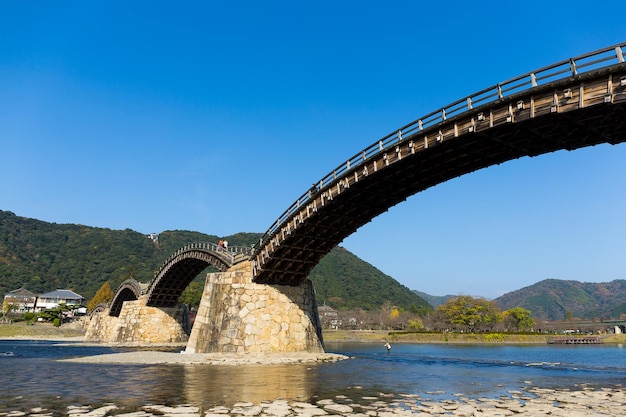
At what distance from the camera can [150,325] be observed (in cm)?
7562

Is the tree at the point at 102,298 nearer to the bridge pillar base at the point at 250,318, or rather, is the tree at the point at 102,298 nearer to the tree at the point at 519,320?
the bridge pillar base at the point at 250,318

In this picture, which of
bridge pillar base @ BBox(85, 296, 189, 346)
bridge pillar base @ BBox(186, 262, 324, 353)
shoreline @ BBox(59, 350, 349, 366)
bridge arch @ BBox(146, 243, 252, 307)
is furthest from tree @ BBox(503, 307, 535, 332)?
shoreline @ BBox(59, 350, 349, 366)

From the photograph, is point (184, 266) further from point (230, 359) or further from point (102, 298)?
point (102, 298)

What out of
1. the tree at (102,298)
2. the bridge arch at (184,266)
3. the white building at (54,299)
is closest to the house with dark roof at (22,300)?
the white building at (54,299)

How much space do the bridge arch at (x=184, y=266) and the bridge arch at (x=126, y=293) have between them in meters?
5.49

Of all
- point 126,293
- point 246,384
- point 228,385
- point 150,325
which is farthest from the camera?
point 126,293

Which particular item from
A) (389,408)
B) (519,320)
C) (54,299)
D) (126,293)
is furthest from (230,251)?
(54,299)

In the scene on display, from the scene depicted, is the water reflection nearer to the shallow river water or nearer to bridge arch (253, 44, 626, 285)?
the shallow river water

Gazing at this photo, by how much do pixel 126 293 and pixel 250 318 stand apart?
202ft

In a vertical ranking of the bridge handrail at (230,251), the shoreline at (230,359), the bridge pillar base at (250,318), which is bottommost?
the shoreline at (230,359)

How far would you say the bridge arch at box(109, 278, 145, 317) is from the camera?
265 feet

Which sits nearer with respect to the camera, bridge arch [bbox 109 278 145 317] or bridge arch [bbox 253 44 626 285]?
bridge arch [bbox 253 44 626 285]

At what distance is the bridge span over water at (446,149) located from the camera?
802 inches

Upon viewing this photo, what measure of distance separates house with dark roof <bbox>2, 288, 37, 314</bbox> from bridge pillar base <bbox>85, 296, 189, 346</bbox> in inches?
3850
